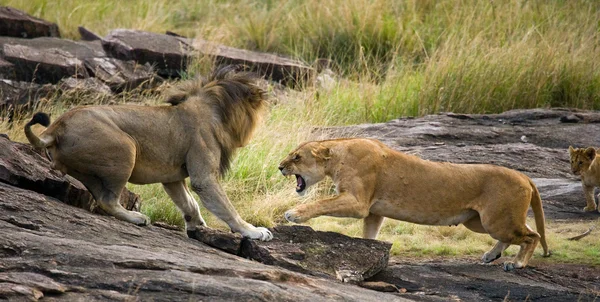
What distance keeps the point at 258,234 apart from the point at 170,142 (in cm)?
95

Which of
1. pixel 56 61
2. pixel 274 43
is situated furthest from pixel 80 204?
pixel 274 43

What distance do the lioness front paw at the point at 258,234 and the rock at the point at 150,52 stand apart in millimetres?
7543

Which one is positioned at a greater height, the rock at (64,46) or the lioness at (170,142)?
the lioness at (170,142)

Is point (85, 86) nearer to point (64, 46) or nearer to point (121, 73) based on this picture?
point (121, 73)

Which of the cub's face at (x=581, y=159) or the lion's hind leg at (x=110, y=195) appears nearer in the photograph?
the lion's hind leg at (x=110, y=195)

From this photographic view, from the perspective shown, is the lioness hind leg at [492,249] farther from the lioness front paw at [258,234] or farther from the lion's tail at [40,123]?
the lion's tail at [40,123]

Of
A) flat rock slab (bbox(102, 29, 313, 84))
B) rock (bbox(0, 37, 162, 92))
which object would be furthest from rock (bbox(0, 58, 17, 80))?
flat rock slab (bbox(102, 29, 313, 84))

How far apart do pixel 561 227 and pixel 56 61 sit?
708 cm

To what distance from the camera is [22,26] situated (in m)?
14.9

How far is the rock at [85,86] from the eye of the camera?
1260 centimetres

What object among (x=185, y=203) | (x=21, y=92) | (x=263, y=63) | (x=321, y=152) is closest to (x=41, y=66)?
(x=21, y=92)

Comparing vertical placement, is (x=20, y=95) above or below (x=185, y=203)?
below

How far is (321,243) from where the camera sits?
6848 mm

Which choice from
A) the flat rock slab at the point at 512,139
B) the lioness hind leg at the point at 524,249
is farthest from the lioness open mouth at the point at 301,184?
the flat rock slab at the point at 512,139
